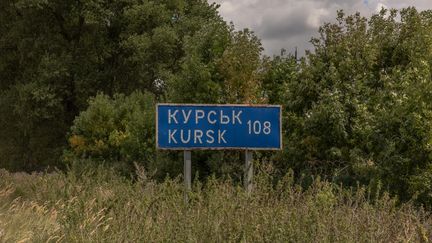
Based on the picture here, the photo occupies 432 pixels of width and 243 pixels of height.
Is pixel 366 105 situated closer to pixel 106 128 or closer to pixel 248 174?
pixel 248 174

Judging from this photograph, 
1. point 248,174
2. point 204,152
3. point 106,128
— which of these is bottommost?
point 248,174

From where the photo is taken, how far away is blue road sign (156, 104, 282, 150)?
11.2 meters

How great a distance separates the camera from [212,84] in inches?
604

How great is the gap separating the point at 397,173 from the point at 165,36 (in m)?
14.9

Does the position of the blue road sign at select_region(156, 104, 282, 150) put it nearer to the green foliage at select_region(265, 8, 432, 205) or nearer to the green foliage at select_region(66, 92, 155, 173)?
the green foliage at select_region(265, 8, 432, 205)

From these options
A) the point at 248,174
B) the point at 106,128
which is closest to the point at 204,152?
the point at 248,174

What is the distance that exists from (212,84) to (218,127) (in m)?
4.14

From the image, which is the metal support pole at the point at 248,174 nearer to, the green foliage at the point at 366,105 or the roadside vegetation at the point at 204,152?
the roadside vegetation at the point at 204,152

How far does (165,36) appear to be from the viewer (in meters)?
24.3

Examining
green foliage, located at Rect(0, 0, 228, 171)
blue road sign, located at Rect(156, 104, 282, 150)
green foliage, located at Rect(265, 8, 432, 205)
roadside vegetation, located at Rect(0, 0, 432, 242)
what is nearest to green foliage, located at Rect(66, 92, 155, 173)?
roadside vegetation, located at Rect(0, 0, 432, 242)

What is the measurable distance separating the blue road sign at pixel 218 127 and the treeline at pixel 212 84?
1297mm

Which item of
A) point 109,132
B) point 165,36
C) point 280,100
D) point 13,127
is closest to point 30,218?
point 280,100

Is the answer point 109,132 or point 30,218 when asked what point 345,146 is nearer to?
point 30,218

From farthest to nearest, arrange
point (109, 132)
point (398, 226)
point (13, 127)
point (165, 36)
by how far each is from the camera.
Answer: point (13, 127), point (165, 36), point (109, 132), point (398, 226)
